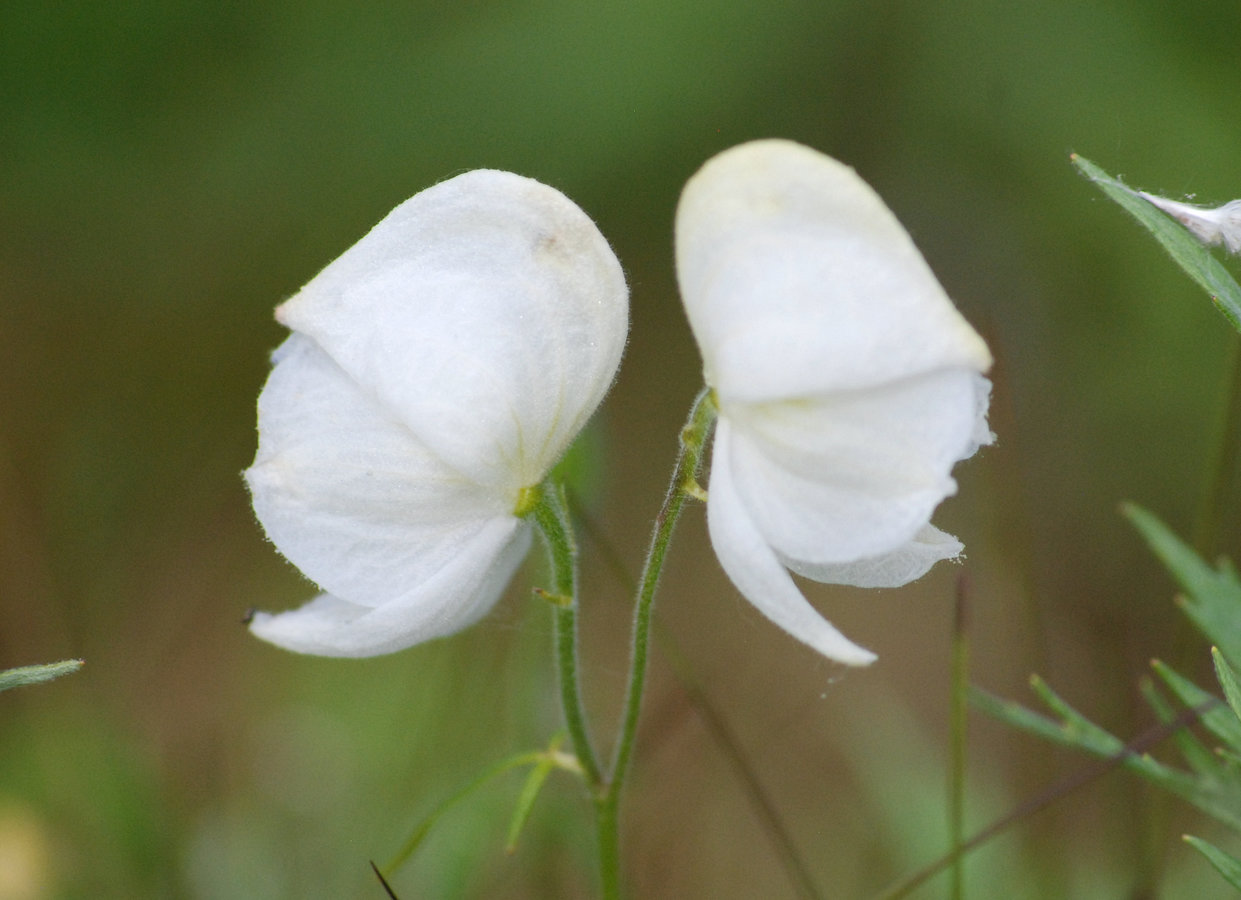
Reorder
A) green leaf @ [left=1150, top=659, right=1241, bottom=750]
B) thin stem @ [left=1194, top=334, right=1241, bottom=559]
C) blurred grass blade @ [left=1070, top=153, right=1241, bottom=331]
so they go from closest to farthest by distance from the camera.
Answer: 1. blurred grass blade @ [left=1070, top=153, right=1241, bottom=331]
2. green leaf @ [left=1150, top=659, right=1241, bottom=750]
3. thin stem @ [left=1194, top=334, right=1241, bottom=559]

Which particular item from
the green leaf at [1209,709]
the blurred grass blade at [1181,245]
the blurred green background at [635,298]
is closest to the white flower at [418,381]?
the blurred grass blade at [1181,245]

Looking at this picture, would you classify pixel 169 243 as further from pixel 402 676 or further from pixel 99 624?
pixel 402 676

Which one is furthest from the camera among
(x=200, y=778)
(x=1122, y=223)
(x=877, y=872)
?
(x=1122, y=223)

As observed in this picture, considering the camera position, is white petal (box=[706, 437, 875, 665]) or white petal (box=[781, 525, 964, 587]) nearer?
white petal (box=[706, 437, 875, 665])

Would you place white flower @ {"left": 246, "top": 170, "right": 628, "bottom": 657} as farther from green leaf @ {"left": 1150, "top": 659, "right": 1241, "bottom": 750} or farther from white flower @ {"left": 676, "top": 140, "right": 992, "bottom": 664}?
green leaf @ {"left": 1150, "top": 659, "right": 1241, "bottom": 750}

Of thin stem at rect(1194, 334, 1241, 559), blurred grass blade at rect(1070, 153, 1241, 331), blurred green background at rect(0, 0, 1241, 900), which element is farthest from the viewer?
blurred green background at rect(0, 0, 1241, 900)

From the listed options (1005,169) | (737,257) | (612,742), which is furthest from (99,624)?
(1005,169)

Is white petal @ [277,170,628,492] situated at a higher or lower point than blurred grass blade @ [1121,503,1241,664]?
higher

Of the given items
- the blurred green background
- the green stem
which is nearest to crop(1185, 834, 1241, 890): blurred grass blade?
the green stem

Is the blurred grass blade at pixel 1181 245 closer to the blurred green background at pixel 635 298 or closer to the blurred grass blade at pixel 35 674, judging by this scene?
the blurred grass blade at pixel 35 674
